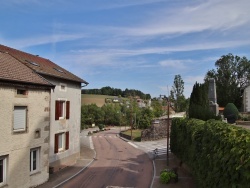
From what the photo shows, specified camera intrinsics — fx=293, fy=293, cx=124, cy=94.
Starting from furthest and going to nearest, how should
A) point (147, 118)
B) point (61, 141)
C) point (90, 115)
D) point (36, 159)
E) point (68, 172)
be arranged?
point (90, 115), point (147, 118), point (61, 141), point (68, 172), point (36, 159)

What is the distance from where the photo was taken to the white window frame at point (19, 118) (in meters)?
18.8

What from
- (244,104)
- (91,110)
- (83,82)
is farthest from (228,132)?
(91,110)

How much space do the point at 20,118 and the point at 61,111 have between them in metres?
9.03

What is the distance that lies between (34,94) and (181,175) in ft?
44.8

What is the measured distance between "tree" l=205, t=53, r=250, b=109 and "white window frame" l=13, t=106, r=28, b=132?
66763 millimetres

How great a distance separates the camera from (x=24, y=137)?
19359 millimetres

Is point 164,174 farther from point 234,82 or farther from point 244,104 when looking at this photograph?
point 234,82

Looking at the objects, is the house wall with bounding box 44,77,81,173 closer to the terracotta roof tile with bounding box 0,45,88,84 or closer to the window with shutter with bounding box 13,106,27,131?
the terracotta roof tile with bounding box 0,45,88,84

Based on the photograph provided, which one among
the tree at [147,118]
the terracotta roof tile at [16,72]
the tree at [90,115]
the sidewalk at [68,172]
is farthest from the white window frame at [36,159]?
the tree at [90,115]

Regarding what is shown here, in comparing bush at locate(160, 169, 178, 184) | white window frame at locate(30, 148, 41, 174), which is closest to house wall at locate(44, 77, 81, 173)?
white window frame at locate(30, 148, 41, 174)

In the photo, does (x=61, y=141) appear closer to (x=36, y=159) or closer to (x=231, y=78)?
(x=36, y=159)

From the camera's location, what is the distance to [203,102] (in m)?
27.3

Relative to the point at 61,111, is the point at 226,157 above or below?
below

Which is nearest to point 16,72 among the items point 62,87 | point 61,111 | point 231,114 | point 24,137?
point 24,137
